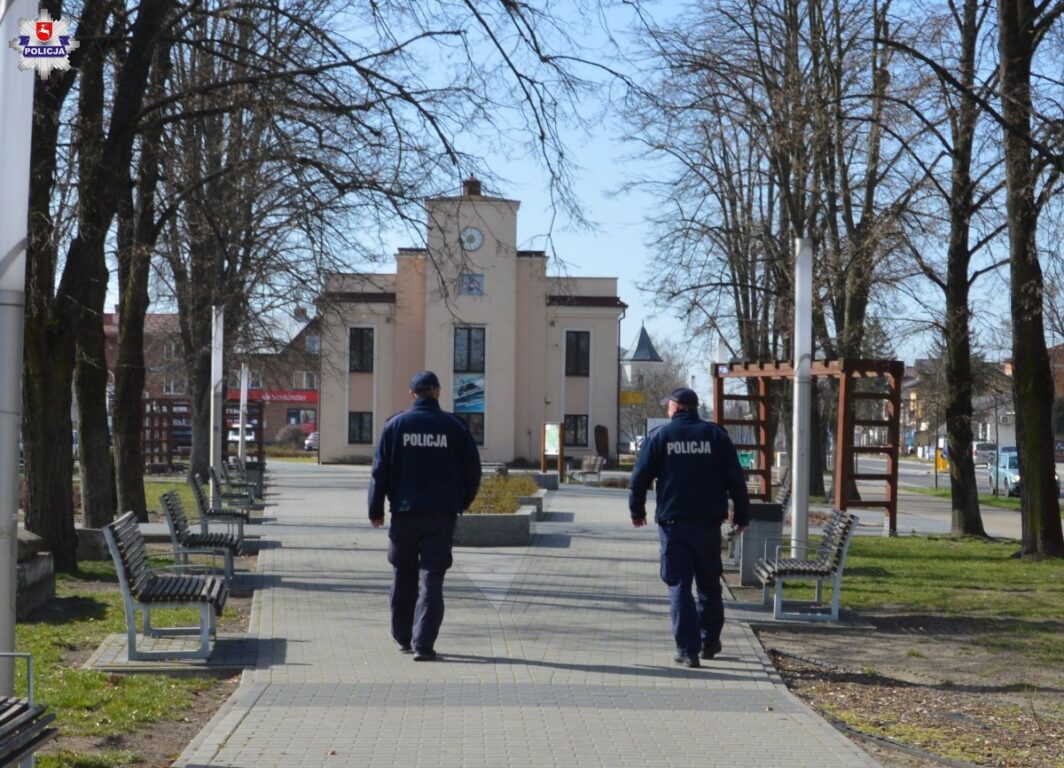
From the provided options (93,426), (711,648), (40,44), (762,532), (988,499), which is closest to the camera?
(40,44)

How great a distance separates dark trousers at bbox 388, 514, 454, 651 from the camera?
9.59 metres

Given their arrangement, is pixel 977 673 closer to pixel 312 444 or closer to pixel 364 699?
pixel 364 699

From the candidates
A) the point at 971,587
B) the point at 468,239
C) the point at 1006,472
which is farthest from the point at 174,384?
the point at 971,587

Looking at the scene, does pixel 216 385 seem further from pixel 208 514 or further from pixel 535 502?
pixel 208 514

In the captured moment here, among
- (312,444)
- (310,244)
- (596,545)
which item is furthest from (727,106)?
(312,444)

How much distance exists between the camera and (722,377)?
2061 centimetres

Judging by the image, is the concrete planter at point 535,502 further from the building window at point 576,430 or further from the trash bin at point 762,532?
the building window at point 576,430

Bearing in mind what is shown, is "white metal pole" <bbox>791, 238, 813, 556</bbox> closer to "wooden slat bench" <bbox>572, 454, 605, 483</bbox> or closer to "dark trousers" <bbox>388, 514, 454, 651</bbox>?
"dark trousers" <bbox>388, 514, 454, 651</bbox>

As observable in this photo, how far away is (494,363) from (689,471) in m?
53.1

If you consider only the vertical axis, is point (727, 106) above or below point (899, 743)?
above

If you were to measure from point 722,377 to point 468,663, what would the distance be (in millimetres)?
11657

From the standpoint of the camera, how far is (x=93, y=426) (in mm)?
17438

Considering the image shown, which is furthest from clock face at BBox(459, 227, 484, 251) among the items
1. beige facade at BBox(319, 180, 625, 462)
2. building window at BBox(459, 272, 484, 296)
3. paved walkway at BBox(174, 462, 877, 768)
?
beige facade at BBox(319, 180, 625, 462)

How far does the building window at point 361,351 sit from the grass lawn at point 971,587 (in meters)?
43.1
